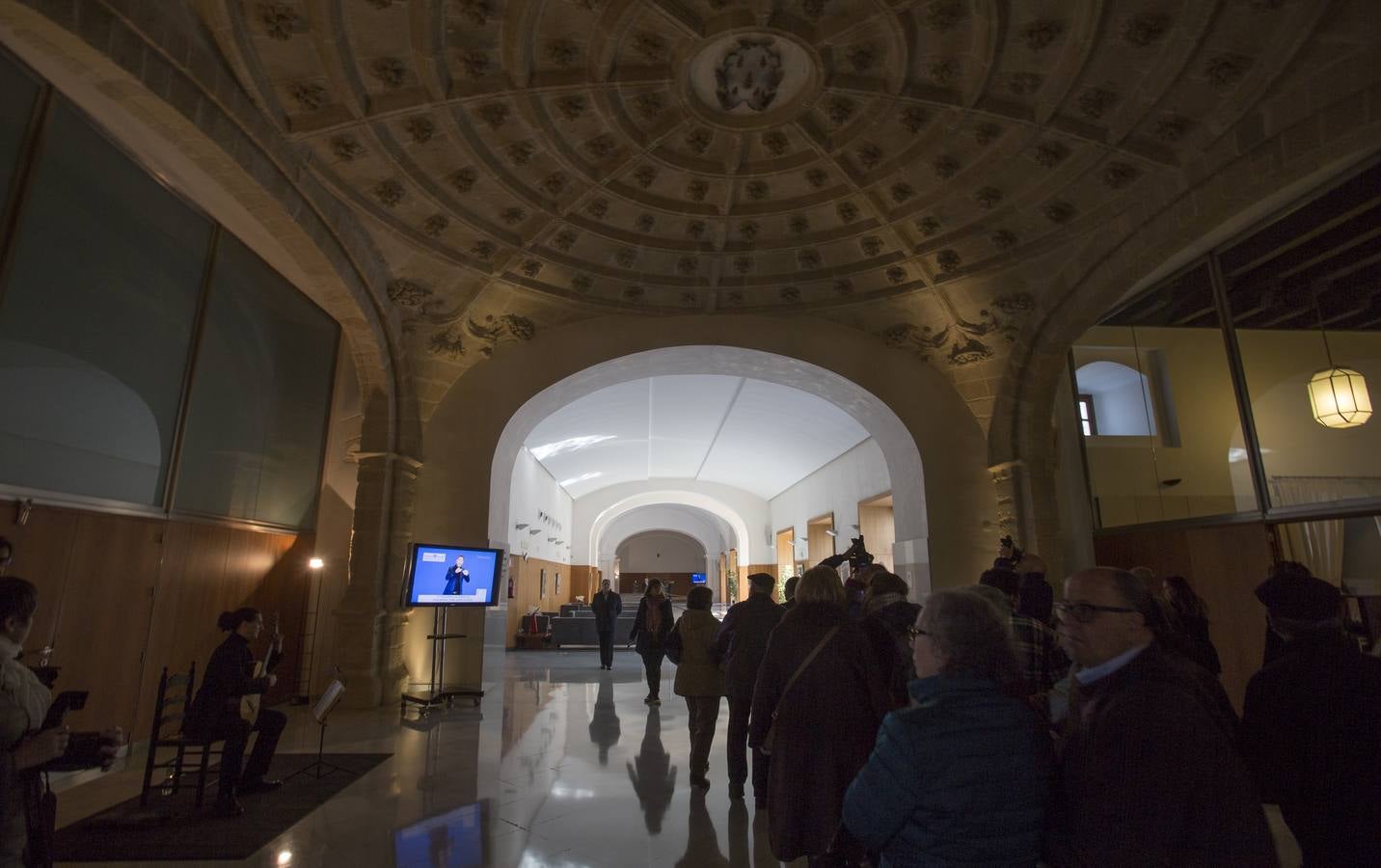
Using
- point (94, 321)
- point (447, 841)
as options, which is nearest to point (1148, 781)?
point (447, 841)

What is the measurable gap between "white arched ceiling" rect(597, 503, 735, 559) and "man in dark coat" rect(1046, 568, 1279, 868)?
87.0 feet

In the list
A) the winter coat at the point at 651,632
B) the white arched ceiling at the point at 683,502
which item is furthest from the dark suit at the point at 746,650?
the white arched ceiling at the point at 683,502

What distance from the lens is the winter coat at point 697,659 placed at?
4953 millimetres

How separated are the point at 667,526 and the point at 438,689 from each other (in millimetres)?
24776

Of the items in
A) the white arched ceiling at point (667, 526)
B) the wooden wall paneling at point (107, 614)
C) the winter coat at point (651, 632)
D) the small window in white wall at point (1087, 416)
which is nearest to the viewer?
the wooden wall paneling at point (107, 614)

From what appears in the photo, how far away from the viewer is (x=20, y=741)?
213cm

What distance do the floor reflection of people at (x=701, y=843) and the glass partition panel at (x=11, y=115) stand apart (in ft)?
18.7

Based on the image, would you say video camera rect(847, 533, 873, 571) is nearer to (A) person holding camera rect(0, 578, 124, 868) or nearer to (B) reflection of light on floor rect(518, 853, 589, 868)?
(B) reflection of light on floor rect(518, 853, 589, 868)

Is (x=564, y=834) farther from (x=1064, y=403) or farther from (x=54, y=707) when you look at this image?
(x=1064, y=403)

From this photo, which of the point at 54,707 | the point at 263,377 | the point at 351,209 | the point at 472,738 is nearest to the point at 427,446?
the point at 263,377

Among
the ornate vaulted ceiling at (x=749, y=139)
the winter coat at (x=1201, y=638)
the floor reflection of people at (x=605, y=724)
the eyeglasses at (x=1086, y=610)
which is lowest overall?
the floor reflection of people at (x=605, y=724)

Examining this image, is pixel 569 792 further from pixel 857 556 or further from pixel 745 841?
pixel 857 556

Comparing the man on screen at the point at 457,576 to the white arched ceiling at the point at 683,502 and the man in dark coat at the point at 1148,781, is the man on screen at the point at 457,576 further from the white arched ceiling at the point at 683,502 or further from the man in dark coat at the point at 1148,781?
the white arched ceiling at the point at 683,502

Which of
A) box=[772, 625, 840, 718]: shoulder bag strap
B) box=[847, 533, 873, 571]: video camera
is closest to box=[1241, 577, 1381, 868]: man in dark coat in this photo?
box=[772, 625, 840, 718]: shoulder bag strap
